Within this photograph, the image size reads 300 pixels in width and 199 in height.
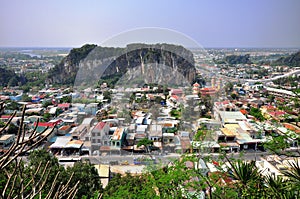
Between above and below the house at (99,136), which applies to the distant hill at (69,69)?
above

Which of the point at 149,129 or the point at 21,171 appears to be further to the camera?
the point at 149,129

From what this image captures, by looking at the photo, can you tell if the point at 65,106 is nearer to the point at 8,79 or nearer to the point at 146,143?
the point at 146,143

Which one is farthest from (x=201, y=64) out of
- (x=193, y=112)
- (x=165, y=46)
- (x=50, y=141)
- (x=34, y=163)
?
(x=50, y=141)

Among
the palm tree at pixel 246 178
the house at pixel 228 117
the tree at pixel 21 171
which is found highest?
the tree at pixel 21 171

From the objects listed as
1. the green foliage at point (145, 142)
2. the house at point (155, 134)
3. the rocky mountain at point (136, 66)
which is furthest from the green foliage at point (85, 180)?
the rocky mountain at point (136, 66)

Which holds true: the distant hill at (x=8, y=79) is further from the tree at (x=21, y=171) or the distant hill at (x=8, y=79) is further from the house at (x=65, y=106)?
the tree at (x=21, y=171)

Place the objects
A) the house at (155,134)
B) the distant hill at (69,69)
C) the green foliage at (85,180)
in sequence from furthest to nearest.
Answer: the distant hill at (69,69) < the house at (155,134) < the green foliage at (85,180)

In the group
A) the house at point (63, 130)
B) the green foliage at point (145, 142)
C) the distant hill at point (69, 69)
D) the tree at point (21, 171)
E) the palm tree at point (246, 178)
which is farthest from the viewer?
the distant hill at point (69, 69)

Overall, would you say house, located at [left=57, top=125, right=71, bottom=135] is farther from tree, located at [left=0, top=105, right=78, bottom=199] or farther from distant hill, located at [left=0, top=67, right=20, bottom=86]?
distant hill, located at [left=0, top=67, right=20, bottom=86]

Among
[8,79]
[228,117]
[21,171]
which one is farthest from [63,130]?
[8,79]
